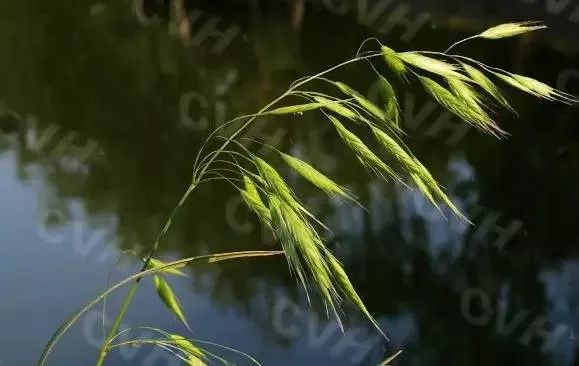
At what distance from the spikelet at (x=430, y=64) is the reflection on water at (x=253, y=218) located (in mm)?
1235

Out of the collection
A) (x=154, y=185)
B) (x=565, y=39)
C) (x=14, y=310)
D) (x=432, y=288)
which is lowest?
(x=432, y=288)

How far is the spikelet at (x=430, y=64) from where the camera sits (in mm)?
581

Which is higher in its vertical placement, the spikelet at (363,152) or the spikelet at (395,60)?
the spikelet at (395,60)

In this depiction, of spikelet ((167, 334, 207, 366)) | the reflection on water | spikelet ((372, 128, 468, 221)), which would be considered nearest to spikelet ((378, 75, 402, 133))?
spikelet ((372, 128, 468, 221))

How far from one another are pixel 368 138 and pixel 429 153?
0.29m

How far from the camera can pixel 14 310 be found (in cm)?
276

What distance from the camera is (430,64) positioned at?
0.59 meters

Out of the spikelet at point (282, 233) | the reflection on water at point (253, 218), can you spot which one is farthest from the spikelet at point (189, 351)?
the reflection on water at point (253, 218)

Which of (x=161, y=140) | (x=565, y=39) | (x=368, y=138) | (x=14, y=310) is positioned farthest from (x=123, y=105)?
(x=565, y=39)

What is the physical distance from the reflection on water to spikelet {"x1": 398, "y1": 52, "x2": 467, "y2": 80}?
124cm

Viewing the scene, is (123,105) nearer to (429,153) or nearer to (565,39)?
(429,153)

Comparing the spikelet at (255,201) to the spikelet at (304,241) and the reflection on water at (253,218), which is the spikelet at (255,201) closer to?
the spikelet at (304,241)

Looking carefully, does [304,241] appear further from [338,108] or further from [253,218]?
[253,218]

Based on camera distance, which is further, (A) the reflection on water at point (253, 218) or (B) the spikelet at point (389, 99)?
(A) the reflection on water at point (253, 218)
